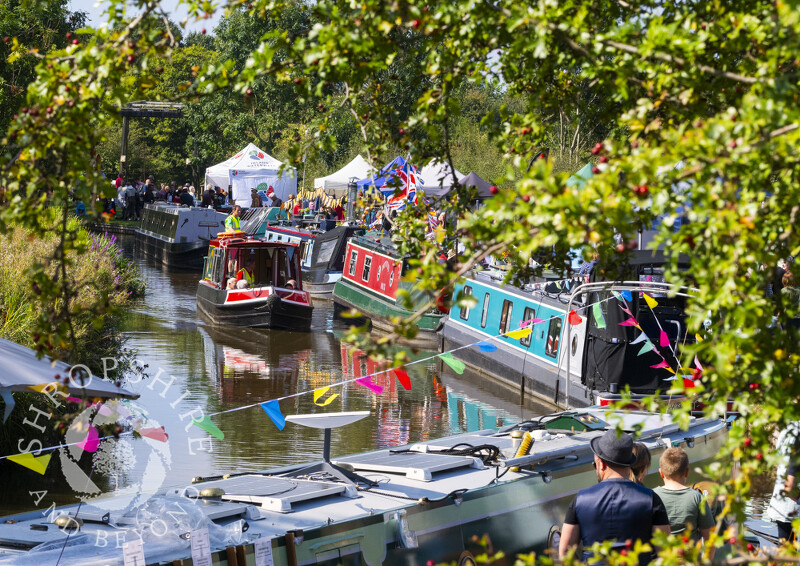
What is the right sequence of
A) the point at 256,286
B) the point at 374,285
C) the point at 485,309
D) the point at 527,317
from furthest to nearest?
1. the point at 374,285
2. the point at 256,286
3. the point at 485,309
4. the point at 527,317

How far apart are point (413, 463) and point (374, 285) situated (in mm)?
15734

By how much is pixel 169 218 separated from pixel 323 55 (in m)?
32.2

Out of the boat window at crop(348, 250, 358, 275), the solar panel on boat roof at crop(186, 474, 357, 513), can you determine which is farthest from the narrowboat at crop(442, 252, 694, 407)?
the boat window at crop(348, 250, 358, 275)

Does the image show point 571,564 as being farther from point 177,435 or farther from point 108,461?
point 177,435

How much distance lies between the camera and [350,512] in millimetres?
6289

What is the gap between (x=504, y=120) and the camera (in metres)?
4.96

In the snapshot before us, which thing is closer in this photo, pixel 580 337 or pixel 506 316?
pixel 580 337

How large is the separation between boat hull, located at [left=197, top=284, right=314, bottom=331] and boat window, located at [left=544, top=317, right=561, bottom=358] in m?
7.75

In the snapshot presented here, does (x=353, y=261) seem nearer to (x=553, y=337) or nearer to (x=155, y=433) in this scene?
(x=553, y=337)

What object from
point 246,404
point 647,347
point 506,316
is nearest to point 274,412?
point 647,347

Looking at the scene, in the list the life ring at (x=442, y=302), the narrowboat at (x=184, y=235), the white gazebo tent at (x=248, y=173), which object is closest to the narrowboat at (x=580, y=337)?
the life ring at (x=442, y=302)

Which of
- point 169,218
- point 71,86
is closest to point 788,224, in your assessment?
point 71,86

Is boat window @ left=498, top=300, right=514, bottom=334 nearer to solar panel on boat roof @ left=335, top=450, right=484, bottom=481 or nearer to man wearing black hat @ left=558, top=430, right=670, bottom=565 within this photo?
solar panel on boat roof @ left=335, top=450, right=484, bottom=481

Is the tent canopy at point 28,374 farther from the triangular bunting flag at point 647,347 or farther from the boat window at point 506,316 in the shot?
the boat window at point 506,316
